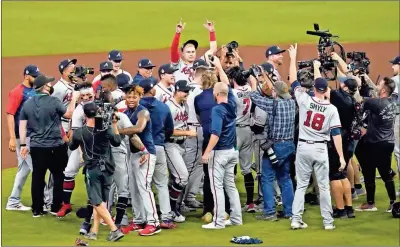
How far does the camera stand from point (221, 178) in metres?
11.1

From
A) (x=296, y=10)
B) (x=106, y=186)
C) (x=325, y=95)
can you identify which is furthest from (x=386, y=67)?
(x=106, y=186)

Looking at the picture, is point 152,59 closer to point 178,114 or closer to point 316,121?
point 178,114

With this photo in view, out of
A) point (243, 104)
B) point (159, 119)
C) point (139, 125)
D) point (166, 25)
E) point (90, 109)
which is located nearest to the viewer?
point (90, 109)

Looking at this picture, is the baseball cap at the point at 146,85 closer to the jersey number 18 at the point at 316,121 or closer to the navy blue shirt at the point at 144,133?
the navy blue shirt at the point at 144,133

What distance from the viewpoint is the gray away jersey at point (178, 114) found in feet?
37.5

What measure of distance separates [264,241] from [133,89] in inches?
86.9

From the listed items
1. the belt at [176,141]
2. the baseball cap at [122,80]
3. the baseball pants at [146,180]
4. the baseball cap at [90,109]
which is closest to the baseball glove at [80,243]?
the baseball pants at [146,180]

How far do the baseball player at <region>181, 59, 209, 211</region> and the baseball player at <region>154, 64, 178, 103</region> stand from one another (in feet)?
0.84

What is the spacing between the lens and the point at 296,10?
93.4 ft

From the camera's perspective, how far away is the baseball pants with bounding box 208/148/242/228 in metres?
11.1

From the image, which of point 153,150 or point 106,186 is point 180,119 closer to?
point 153,150

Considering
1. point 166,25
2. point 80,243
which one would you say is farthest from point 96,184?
point 166,25

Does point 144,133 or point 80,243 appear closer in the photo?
point 80,243

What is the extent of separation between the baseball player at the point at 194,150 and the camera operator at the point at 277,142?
2.36 feet
